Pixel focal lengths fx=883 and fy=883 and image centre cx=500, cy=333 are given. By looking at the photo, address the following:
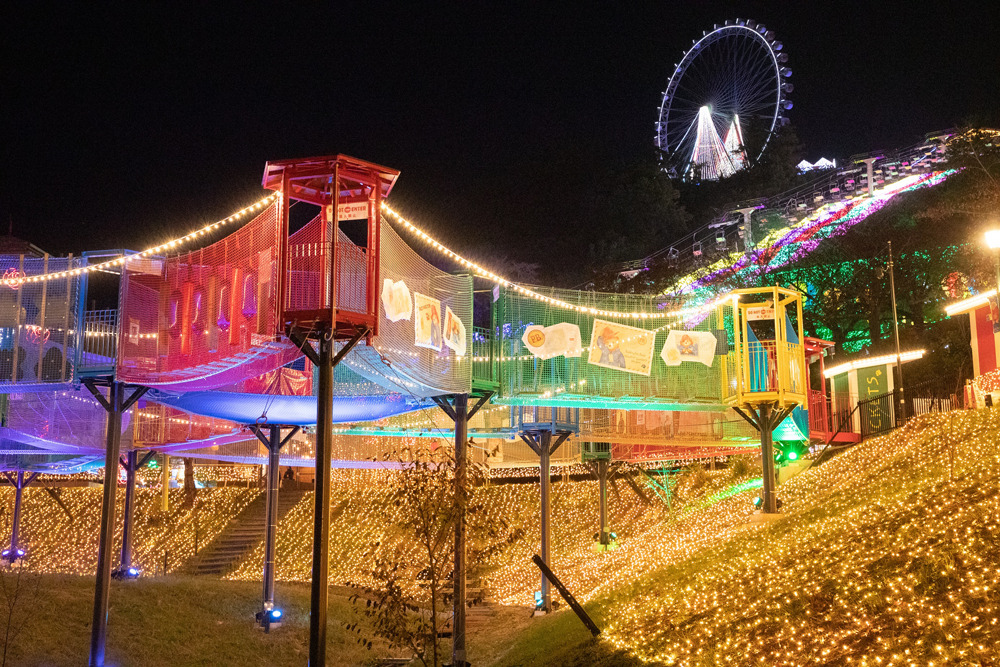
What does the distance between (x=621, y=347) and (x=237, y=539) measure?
18205mm

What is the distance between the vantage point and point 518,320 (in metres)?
15.6

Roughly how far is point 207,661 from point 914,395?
23.0 metres

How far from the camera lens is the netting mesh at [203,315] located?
1185 centimetres

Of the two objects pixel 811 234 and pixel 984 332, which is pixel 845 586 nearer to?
pixel 984 332

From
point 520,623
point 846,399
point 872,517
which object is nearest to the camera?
point 872,517

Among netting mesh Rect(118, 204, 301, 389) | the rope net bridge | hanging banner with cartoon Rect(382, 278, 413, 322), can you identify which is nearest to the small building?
the rope net bridge

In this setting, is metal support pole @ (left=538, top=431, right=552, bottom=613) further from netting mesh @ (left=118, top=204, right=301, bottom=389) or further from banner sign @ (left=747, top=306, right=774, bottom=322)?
netting mesh @ (left=118, top=204, right=301, bottom=389)

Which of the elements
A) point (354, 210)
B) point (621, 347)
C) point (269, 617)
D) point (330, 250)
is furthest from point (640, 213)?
point (330, 250)

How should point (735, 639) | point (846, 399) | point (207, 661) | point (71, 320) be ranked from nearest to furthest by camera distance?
point (735, 639) < point (71, 320) < point (207, 661) < point (846, 399)

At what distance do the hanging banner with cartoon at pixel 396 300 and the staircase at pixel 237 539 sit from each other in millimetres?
17534

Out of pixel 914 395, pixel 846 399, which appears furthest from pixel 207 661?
pixel 914 395

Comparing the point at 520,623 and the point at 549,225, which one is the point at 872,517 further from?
the point at 549,225

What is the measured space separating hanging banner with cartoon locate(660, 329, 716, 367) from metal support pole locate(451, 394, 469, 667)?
4.15 m

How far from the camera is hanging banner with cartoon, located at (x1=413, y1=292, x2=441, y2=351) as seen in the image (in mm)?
12867
